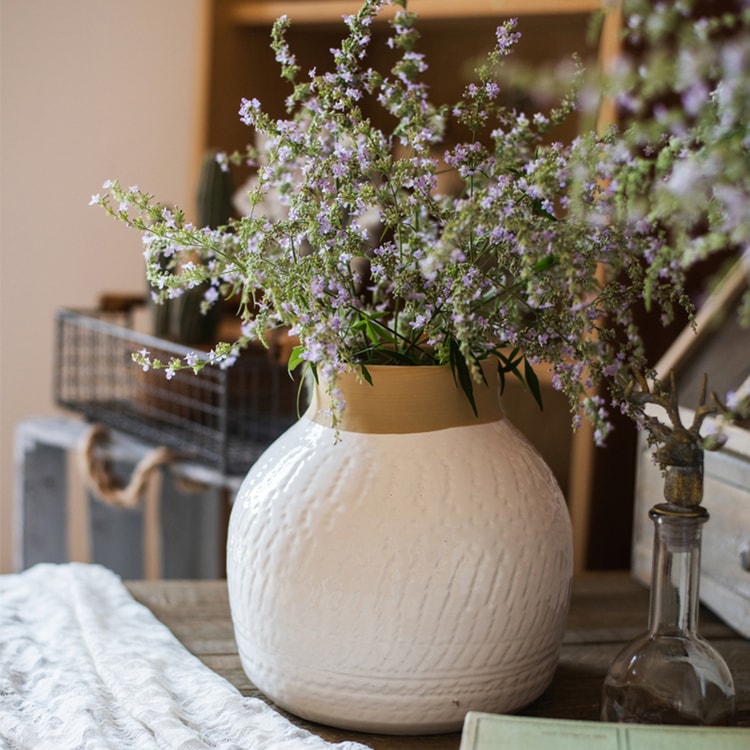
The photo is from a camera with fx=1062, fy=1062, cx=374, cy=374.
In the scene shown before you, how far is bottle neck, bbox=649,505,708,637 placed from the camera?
57cm

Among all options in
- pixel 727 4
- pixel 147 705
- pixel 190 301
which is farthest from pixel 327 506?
pixel 727 4

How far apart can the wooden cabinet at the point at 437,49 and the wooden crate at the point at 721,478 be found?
1.31ft

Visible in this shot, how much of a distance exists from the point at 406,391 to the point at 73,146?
1.77 metres

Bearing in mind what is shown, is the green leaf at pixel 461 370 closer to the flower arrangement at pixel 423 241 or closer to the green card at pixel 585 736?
the flower arrangement at pixel 423 241

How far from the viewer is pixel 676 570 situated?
58 centimetres

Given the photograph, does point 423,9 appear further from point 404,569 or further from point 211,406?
point 404,569

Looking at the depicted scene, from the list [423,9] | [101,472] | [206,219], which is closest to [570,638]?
[206,219]

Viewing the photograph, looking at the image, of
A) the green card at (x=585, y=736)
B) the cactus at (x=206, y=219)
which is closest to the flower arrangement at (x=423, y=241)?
the green card at (x=585, y=736)

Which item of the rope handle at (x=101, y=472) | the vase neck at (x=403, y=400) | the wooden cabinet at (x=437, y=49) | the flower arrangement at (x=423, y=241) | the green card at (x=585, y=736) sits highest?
the wooden cabinet at (x=437, y=49)

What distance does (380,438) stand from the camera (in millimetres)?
625

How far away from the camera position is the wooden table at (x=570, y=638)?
0.66 m

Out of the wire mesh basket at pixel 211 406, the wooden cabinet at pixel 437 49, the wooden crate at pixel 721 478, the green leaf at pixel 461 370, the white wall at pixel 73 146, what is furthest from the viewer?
the white wall at pixel 73 146

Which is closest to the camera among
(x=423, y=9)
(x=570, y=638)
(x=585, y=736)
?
(x=585, y=736)

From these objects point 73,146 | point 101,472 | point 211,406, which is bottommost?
point 101,472
